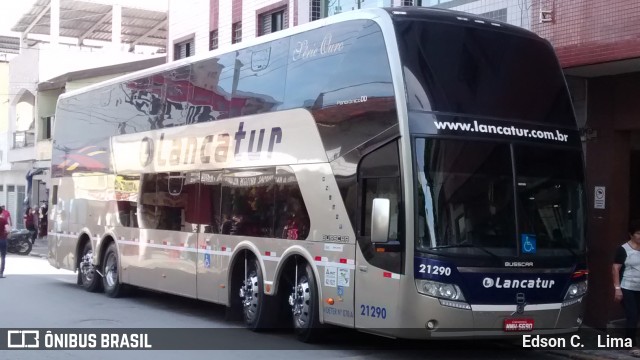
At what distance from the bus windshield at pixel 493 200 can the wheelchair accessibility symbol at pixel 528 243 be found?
20 millimetres

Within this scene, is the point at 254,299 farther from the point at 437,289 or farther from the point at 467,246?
the point at 467,246

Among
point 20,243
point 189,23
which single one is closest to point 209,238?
point 189,23

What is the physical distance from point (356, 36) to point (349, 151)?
1.50 m

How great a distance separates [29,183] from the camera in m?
36.6

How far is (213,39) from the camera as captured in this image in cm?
2450

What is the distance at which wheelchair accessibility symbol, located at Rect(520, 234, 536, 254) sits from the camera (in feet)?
31.5

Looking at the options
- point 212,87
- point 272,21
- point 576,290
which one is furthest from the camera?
point 272,21

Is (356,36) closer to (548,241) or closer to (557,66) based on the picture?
(557,66)

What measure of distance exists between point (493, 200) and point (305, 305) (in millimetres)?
3141

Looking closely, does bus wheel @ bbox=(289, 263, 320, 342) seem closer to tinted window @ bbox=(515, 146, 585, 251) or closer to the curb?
tinted window @ bbox=(515, 146, 585, 251)

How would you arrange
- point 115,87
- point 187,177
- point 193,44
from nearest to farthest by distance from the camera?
point 187,177, point 115,87, point 193,44

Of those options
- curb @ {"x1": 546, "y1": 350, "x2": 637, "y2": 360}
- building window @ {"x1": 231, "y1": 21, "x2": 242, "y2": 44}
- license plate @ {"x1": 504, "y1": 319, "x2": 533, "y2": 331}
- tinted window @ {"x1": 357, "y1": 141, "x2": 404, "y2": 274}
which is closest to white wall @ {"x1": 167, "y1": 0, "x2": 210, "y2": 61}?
building window @ {"x1": 231, "y1": 21, "x2": 242, "y2": 44}

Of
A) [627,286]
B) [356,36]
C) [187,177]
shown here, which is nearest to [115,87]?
[187,177]

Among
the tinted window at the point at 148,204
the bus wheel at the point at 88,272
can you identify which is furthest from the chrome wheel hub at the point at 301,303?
the bus wheel at the point at 88,272
